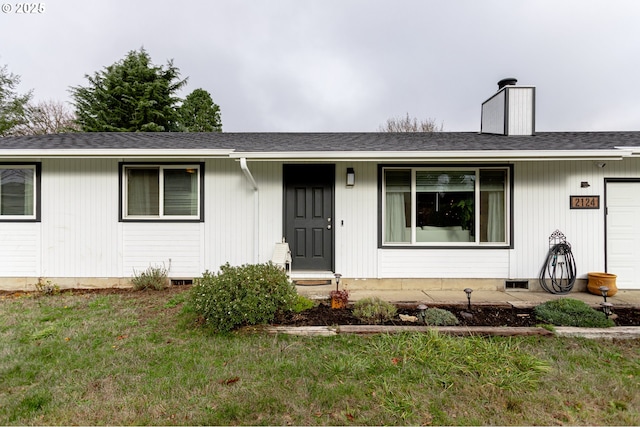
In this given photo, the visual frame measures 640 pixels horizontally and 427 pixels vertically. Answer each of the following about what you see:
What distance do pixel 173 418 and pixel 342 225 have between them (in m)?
3.82

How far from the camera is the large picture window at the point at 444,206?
5.35 metres

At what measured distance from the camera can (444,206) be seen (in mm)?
5395

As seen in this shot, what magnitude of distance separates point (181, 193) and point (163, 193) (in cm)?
32

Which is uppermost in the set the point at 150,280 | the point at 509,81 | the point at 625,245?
the point at 509,81

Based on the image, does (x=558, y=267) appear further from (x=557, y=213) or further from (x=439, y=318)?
(x=439, y=318)

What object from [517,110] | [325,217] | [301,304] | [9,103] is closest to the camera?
[301,304]

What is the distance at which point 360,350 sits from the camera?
299cm

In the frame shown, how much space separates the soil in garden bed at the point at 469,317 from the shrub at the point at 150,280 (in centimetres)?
279

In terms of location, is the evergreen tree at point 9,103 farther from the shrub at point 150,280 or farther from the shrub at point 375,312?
the shrub at point 375,312

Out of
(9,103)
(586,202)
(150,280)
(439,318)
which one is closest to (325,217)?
(439,318)

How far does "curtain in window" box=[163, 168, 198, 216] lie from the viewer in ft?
17.8

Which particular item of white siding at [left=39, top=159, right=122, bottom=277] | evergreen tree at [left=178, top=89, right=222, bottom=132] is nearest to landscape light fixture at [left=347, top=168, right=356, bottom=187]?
white siding at [left=39, top=159, right=122, bottom=277]

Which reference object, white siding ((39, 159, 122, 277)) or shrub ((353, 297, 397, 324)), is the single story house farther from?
shrub ((353, 297, 397, 324))

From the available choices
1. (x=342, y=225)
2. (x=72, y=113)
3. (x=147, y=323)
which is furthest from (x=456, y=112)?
(x=72, y=113)
